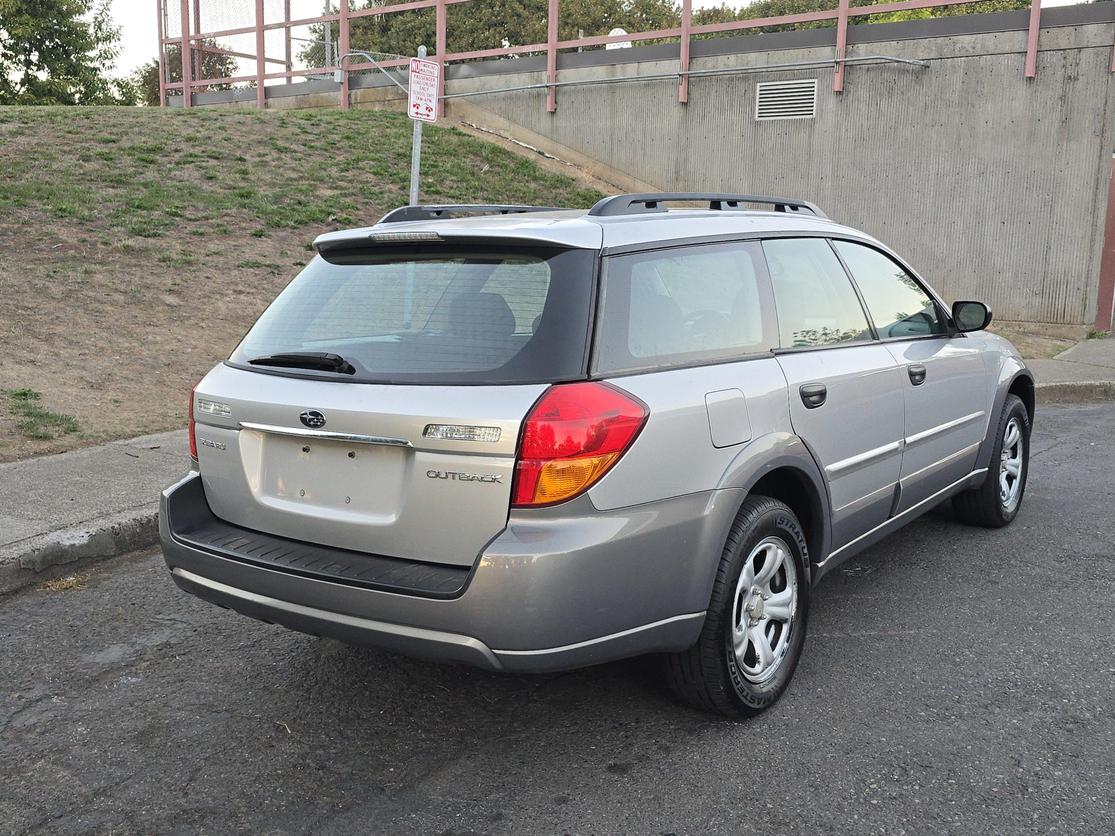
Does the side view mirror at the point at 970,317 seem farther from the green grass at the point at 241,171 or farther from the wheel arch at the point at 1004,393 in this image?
the green grass at the point at 241,171

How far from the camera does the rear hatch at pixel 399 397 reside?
2.84 m

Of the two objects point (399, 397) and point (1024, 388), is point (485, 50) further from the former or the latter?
point (399, 397)

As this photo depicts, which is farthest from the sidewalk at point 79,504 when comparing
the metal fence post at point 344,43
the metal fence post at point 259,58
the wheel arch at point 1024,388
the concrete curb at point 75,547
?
the metal fence post at point 259,58

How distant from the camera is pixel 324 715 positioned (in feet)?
11.2

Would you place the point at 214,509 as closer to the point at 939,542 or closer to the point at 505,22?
the point at 939,542

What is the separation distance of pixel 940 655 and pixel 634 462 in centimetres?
175

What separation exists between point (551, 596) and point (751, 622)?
953mm

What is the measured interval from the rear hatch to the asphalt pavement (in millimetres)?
687

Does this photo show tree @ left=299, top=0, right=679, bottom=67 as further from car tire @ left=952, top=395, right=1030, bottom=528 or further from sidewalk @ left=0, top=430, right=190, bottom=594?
car tire @ left=952, top=395, right=1030, bottom=528

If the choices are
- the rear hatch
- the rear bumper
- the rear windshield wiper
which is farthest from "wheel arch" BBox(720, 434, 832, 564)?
the rear windshield wiper

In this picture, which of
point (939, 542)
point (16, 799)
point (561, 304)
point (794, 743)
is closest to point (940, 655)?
point (794, 743)

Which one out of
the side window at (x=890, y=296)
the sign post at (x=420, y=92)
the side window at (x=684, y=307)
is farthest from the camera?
the sign post at (x=420, y=92)

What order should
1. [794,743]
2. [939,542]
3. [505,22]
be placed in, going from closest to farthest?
[794,743], [939,542], [505,22]

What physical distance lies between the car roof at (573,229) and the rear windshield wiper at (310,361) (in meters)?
0.46
